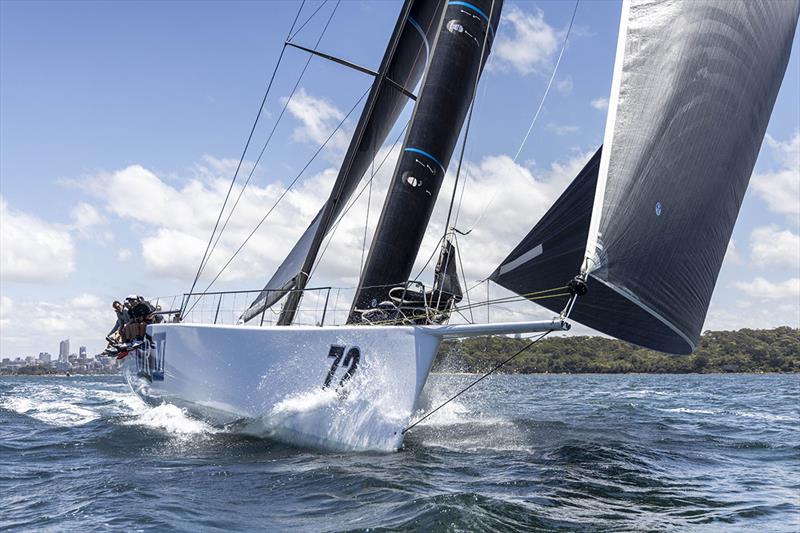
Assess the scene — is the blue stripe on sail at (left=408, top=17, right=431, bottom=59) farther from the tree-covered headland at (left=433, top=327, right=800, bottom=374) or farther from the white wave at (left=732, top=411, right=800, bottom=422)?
the tree-covered headland at (left=433, top=327, right=800, bottom=374)

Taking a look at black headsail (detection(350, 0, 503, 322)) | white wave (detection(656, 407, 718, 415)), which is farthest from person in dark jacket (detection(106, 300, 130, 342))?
white wave (detection(656, 407, 718, 415))

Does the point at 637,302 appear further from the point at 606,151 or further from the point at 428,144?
the point at 428,144

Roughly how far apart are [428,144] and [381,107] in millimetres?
2235

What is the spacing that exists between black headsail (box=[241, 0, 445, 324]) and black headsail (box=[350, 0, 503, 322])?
1349 mm

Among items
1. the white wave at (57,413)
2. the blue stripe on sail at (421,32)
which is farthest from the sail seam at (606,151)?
the white wave at (57,413)

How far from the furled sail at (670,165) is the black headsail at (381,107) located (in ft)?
14.2

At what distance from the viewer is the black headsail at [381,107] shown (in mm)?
10750

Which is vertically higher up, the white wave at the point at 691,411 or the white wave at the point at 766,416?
the white wave at the point at 766,416

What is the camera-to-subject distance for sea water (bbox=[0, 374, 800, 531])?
464cm

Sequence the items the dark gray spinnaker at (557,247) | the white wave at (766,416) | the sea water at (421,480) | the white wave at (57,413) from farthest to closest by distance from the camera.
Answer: the white wave at (57,413), the white wave at (766,416), the dark gray spinnaker at (557,247), the sea water at (421,480)

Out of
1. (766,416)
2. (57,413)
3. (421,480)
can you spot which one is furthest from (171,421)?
(766,416)

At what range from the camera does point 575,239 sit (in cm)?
670

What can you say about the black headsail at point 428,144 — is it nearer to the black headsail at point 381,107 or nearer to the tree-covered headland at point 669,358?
the black headsail at point 381,107

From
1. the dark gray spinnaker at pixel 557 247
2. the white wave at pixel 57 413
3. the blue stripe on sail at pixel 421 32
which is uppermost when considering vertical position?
the blue stripe on sail at pixel 421 32
